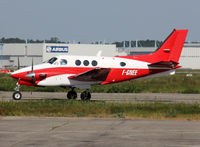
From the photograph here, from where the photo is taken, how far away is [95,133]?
45.8 ft

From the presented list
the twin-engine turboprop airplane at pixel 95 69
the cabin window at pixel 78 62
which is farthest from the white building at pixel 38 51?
the cabin window at pixel 78 62

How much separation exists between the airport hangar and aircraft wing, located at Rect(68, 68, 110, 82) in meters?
63.7

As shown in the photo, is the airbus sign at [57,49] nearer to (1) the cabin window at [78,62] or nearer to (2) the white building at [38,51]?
(2) the white building at [38,51]

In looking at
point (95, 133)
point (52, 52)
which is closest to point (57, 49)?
point (52, 52)

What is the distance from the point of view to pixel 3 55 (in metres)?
136

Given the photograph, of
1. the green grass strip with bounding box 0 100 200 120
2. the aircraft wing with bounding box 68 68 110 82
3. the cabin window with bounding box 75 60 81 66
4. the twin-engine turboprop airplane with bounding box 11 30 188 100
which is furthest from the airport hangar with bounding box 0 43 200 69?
the green grass strip with bounding box 0 100 200 120

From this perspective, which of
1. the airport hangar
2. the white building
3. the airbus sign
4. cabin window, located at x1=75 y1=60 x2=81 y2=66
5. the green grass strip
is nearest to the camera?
the green grass strip

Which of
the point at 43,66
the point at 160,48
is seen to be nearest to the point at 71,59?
the point at 43,66

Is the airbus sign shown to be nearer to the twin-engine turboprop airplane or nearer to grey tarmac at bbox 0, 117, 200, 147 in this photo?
the twin-engine turboprop airplane

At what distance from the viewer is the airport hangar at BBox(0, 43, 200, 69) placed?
91700mm

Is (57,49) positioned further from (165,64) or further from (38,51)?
(165,64)

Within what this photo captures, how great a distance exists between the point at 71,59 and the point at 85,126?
11.9 metres

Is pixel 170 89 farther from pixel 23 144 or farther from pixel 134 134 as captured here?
pixel 23 144

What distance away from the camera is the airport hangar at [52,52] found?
9170 cm
